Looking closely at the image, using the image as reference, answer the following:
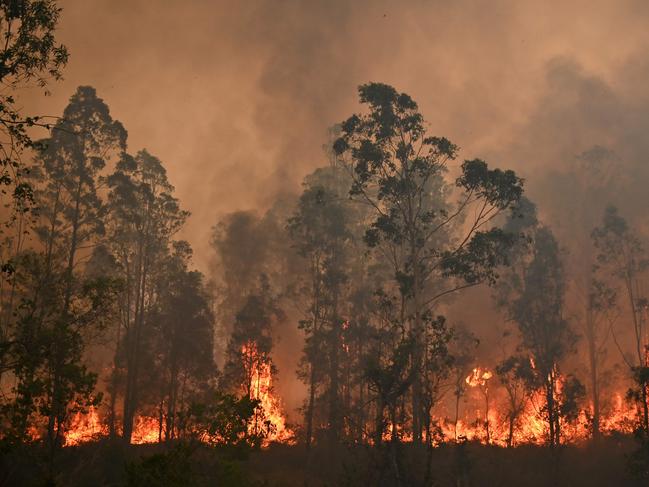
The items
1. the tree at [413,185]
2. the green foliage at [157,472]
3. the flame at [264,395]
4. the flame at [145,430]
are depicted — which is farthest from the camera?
the flame at [145,430]

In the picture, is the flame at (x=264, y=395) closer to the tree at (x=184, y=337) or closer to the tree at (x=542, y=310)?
the tree at (x=184, y=337)

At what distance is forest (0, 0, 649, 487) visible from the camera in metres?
17.5

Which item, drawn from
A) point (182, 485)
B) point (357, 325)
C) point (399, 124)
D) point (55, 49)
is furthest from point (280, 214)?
point (182, 485)

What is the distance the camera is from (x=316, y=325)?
37.8 metres

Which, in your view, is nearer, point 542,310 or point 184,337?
point 184,337

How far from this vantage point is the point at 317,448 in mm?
37031

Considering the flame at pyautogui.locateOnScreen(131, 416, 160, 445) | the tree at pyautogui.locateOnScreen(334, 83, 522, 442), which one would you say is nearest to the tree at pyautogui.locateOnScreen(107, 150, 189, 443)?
the flame at pyautogui.locateOnScreen(131, 416, 160, 445)

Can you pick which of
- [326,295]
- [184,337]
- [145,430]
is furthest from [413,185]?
[145,430]

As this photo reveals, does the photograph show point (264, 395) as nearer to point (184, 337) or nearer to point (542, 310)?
point (184, 337)

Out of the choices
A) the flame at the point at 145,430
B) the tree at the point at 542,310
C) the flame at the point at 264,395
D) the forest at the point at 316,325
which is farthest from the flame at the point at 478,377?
the flame at the point at 145,430

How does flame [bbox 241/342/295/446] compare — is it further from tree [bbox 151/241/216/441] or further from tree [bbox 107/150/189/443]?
tree [bbox 107/150/189/443]

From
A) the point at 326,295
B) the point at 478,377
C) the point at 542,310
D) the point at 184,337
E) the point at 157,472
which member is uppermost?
the point at 326,295

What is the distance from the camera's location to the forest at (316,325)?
57.4 ft

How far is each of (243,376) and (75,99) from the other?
64.4 feet
